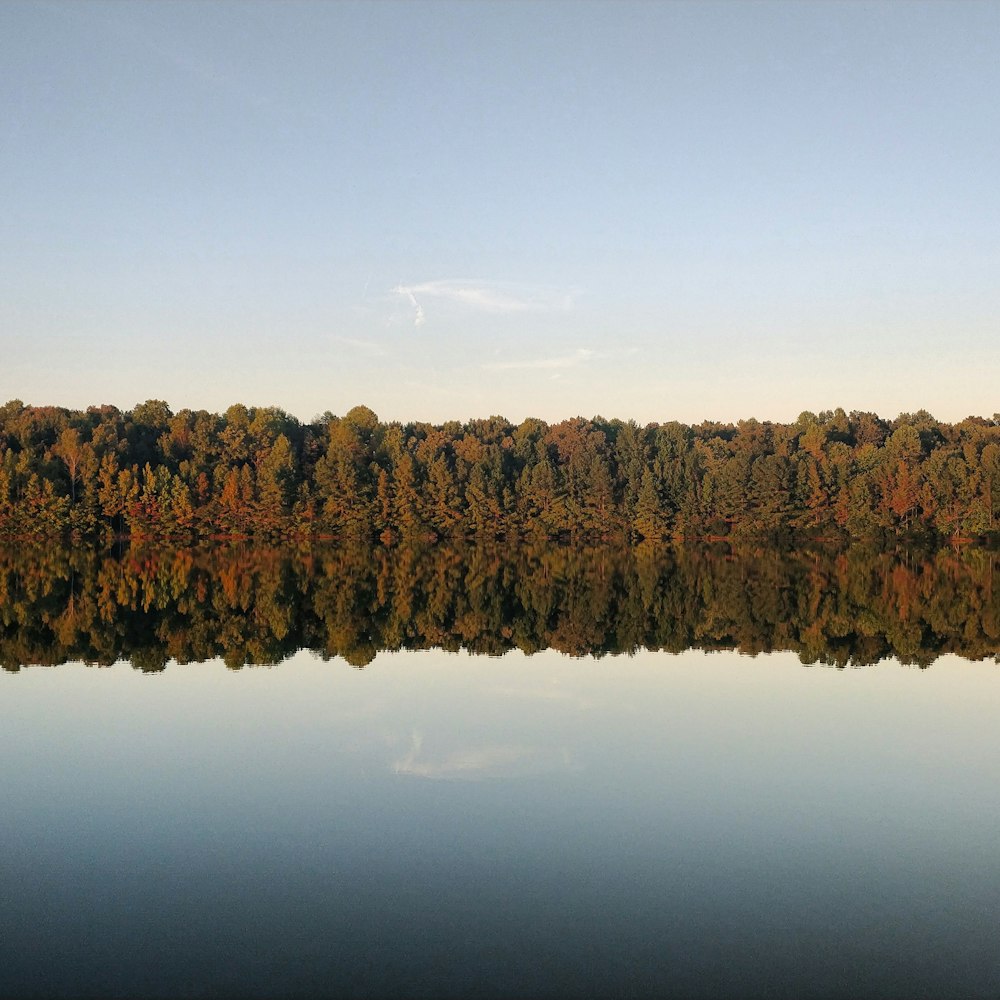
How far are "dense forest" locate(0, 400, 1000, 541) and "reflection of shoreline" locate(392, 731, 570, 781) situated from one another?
2921 inches

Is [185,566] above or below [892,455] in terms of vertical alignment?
below

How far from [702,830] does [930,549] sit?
69789 mm

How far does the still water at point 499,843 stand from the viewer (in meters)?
7.41

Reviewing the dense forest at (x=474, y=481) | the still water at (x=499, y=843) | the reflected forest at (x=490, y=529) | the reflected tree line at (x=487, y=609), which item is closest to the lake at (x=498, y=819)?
the still water at (x=499, y=843)

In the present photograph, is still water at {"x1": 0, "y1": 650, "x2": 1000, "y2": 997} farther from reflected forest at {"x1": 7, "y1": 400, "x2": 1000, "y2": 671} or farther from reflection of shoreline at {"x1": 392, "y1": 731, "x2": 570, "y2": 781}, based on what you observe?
reflected forest at {"x1": 7, "y1": 400, "x2": 1000, "y2": 671}

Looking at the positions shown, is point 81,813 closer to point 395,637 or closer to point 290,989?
point 290,989

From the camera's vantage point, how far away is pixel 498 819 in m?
10.8

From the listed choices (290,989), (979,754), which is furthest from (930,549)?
(290,989)

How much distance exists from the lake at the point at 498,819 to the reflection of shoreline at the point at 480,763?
0.06m

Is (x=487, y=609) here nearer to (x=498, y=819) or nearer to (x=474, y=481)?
(x=498, y=819)

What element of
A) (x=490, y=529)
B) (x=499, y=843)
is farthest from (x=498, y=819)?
(x=490, y=529)

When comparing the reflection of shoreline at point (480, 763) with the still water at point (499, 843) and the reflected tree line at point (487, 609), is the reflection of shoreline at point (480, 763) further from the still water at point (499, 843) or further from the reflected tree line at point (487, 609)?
the reflected tree line at point (487, 609)

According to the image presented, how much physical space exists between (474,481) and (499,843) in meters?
80.6

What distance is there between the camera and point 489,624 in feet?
90.5
